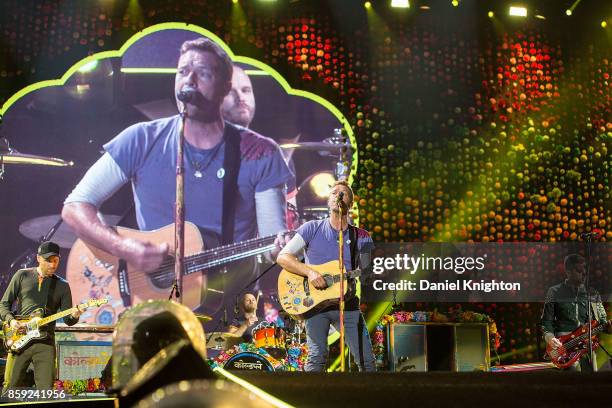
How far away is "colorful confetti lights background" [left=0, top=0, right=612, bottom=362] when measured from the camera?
840 cm

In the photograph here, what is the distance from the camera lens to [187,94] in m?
8.23

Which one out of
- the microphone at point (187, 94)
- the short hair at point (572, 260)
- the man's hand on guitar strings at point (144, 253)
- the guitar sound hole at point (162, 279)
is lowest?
the guitar sound hole at point (162, 279)

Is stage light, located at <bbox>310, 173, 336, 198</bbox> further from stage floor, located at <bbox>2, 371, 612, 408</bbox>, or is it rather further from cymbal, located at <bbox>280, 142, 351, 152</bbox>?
stage floor, located at <bbox>2, 371, 612, 408</bbox>

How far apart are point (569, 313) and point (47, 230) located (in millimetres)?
5638

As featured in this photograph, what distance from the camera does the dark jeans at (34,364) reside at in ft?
20.1

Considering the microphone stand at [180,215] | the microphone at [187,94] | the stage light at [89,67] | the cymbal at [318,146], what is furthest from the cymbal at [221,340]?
the stage light at [89,67]

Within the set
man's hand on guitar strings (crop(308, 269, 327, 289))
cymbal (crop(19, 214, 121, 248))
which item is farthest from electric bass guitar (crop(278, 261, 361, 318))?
cymbal (crop(19, 214, 121, 248))

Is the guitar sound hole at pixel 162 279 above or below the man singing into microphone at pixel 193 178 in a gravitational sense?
below

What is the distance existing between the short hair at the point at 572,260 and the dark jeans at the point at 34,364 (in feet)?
17.7

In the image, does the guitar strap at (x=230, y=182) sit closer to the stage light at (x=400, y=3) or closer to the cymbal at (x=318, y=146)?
the cymbal at (x=318, y=146)

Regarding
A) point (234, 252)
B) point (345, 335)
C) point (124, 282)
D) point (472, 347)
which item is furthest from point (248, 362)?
point (472, 347)

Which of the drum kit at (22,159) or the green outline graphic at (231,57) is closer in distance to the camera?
the drum kit at (22,159)

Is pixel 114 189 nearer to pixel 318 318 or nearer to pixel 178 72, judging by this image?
pixel 178 72

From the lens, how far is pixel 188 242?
796 centimetres
